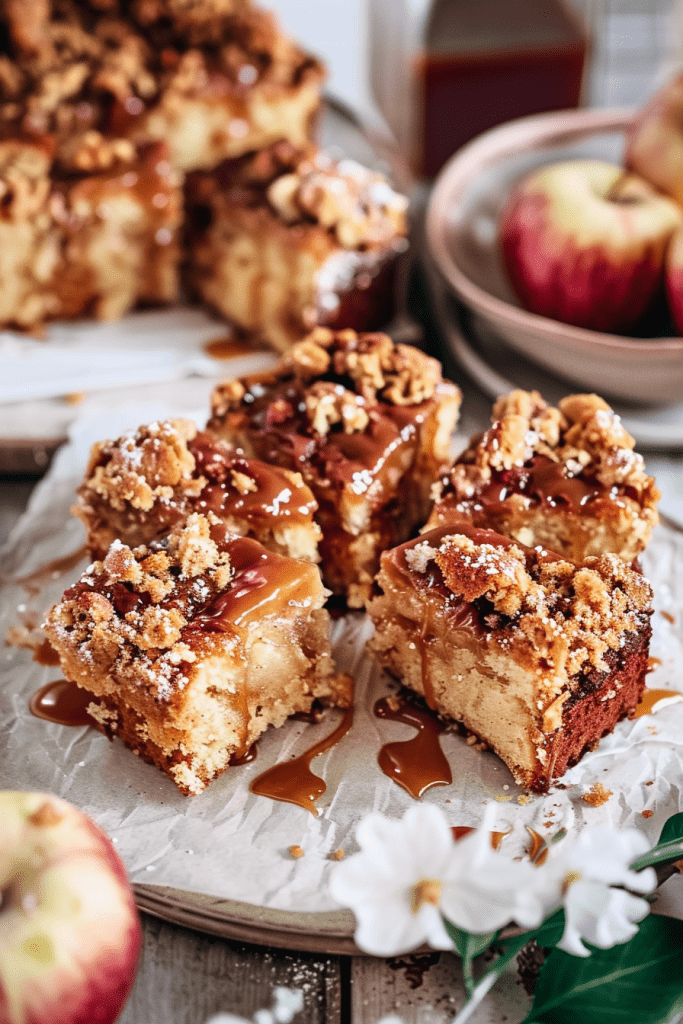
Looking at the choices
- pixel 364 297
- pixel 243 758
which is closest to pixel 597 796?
pixel 243 758

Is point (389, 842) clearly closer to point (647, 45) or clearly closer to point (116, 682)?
point (116, 682)

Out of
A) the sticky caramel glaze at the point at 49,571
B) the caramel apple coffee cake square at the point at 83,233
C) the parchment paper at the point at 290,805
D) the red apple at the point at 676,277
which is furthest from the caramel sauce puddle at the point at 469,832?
the caramel apple coffee cake square at the point at 83,233

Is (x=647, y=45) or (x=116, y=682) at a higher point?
(x=647, y=45)

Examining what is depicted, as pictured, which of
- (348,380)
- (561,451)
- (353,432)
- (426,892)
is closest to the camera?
(426,892)

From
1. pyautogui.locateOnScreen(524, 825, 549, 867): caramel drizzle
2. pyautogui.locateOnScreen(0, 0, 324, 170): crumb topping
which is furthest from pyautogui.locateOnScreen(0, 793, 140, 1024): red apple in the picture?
pyautogui.locateOnScreen(0, 0, 324, 170): crumb topping

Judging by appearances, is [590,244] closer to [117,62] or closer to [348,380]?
[348,380]

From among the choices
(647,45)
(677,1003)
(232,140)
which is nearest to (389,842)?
(677,1003)

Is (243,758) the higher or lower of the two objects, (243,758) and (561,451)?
the lower

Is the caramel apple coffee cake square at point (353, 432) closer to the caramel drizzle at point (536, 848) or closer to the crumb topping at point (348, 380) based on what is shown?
the crumb topping at point (348, 380)
